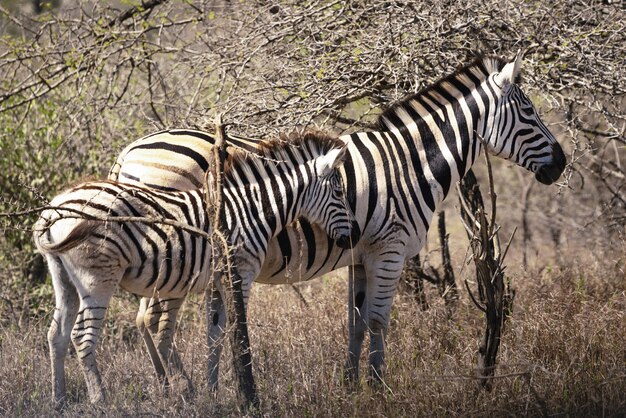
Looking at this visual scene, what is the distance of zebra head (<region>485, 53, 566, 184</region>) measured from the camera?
6121mm

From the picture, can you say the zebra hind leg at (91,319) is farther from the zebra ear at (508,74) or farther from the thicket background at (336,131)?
the zebra ear at (508,74)

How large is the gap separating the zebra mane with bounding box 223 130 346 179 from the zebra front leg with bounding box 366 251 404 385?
0.90m

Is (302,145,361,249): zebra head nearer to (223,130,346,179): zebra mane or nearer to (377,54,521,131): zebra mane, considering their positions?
(223,130,346,179): zebra mane

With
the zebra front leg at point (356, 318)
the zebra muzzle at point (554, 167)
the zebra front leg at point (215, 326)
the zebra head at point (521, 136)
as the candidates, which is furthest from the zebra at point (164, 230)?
the zebra muzzle at point (554, 167)

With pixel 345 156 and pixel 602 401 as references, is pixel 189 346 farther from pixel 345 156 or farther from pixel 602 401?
pixel 602 401

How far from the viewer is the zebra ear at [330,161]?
5.57 meters

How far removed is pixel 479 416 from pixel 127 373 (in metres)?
2.41

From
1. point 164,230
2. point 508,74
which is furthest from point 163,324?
point 508,74

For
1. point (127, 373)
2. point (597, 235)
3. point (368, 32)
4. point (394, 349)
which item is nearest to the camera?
point (127, 373)

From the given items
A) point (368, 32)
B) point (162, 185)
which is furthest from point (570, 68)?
point (162, 185)

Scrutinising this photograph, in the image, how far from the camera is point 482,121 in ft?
20.3

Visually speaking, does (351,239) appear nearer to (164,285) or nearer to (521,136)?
(164,285)

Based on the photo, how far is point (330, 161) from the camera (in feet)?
18.3

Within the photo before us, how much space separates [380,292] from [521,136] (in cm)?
150
